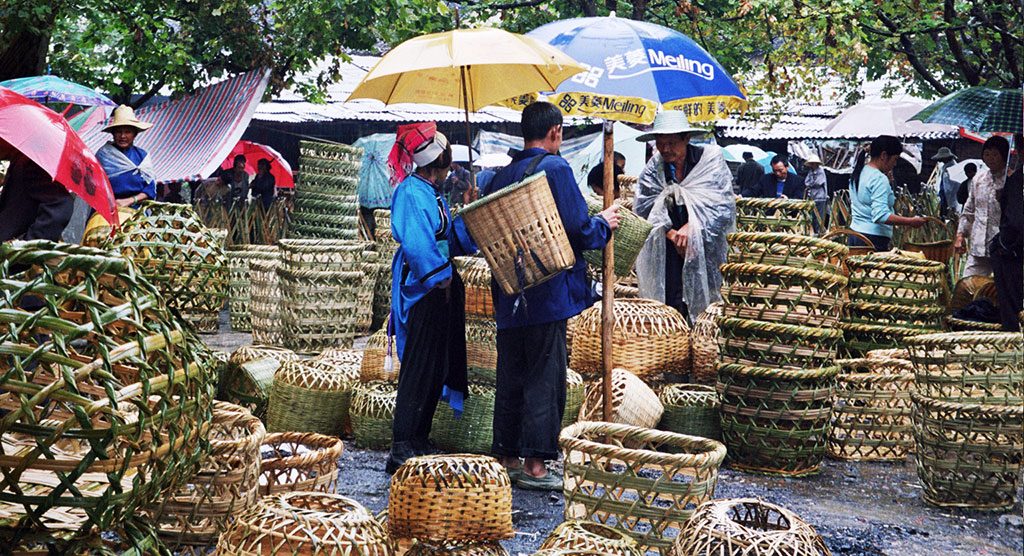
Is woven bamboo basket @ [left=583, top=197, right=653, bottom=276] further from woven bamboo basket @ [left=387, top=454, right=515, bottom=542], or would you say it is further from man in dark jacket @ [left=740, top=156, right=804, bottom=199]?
man in dark jacket @ [left=740, top=156, right=804, bottom=199]

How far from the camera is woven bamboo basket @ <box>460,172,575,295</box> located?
475 cm

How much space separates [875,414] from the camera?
6.19 m

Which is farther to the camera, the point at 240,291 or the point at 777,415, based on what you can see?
the point at 240,291

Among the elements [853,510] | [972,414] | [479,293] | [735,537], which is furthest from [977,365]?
[479,293]

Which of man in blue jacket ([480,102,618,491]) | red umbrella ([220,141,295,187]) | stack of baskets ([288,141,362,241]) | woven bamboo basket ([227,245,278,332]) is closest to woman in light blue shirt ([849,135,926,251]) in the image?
man in blue jacket ([480,102,618,491])

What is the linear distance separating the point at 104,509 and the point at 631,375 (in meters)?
4.25

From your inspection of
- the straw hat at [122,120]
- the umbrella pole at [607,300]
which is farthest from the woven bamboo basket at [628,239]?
the straw hat at [122,120]

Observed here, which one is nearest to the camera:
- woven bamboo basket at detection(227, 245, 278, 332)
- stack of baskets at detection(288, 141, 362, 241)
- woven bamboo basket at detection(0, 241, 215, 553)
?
woven bamboo basket at detection(0, 241, 215, 553)

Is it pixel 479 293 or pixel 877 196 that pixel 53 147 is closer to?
pixel 479 293

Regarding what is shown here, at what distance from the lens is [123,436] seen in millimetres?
2246

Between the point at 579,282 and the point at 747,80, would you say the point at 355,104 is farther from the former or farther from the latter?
the point at 579,282

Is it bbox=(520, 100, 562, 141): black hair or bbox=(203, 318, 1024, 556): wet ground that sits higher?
bbox=(520, 100, 562, 141): black hair

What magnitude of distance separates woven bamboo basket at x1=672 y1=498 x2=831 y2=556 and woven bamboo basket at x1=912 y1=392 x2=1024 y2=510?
196 centimetres

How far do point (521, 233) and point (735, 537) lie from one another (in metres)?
1.90
